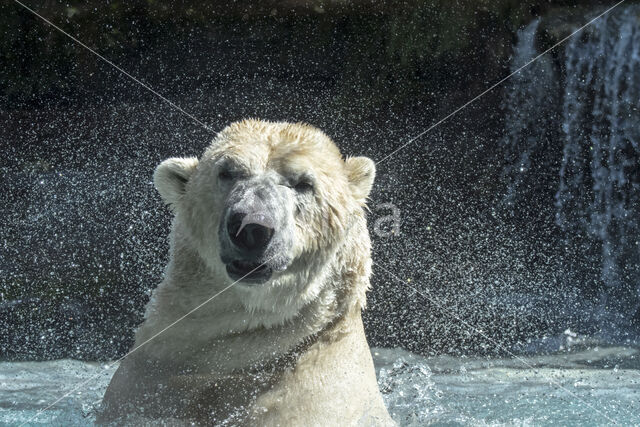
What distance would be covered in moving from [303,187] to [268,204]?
24 centimetres

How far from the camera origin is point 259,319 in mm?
2549

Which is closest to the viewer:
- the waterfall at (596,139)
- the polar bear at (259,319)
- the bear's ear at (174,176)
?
the polar bear at (259,319)

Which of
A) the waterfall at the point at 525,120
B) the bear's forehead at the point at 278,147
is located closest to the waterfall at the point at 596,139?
the waterfall at the point at 525,120

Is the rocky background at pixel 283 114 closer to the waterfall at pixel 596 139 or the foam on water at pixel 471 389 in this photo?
the waterfall at pixel 596 139

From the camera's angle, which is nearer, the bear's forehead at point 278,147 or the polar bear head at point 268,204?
the polar bear head at point 268,204

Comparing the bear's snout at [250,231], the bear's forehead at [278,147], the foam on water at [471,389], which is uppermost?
the bear's forehead at [278,147]

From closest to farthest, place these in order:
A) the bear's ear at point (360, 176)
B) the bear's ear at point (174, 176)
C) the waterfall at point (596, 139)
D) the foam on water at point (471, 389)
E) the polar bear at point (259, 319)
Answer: the polar bear at point (259, 319) < the bear's ear at point (174, 176) < the bear's ear at point (360, 176) < the foam on water at point (471, 389) < the waterfall at point (596, 139)

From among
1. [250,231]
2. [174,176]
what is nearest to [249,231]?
[250,231]

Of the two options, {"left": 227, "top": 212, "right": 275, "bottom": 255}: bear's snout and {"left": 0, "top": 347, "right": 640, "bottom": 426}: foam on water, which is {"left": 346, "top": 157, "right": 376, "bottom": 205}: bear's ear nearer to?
{"left": 227, "top": 212, "right": 275, "bottom": 255}: bear's snout

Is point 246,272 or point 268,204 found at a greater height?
point 268,204

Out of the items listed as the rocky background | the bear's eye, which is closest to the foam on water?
the rocky background

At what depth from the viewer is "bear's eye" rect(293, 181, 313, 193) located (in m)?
2.60

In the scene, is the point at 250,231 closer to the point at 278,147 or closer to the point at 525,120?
the point at 278,147

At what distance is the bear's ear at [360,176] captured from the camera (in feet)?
9.54
